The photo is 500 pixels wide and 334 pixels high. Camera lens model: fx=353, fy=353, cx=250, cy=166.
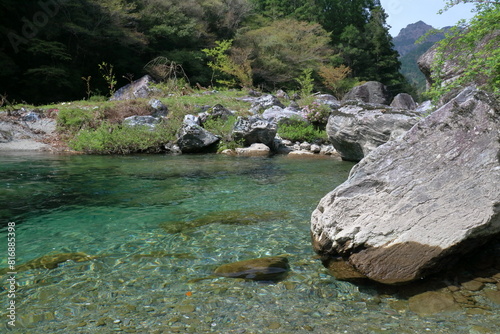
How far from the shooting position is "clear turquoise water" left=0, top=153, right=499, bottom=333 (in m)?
Answer: 2.19

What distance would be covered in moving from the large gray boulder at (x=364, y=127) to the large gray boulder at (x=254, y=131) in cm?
250

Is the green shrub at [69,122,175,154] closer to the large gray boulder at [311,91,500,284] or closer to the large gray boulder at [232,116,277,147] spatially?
the large gray boulder at [232,116,277,147]

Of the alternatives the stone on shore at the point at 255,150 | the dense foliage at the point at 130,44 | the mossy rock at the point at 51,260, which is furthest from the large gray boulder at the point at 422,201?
the dense foliage at the point at 130,44

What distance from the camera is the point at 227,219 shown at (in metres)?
4.37

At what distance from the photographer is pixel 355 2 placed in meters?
47.7

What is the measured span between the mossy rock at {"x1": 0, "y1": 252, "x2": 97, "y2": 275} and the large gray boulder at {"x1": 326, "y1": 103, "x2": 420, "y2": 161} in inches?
282

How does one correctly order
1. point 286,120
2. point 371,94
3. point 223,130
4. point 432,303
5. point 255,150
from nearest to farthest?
point 432,303 → point 255,150 → point 223,130 → point 286,120 → point 371,94

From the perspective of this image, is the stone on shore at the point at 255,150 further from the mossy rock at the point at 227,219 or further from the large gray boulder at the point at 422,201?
the large gray boulder at the point at 422,201

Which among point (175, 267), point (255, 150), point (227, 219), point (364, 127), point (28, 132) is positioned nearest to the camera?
point (175, 267)

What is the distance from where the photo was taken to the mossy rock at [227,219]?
13.6 ft

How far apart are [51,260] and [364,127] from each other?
791cm

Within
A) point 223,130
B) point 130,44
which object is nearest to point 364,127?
point 223,130

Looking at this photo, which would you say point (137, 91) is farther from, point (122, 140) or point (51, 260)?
point (51, 260)

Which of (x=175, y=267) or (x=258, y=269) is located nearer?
(x=258, y=269)
